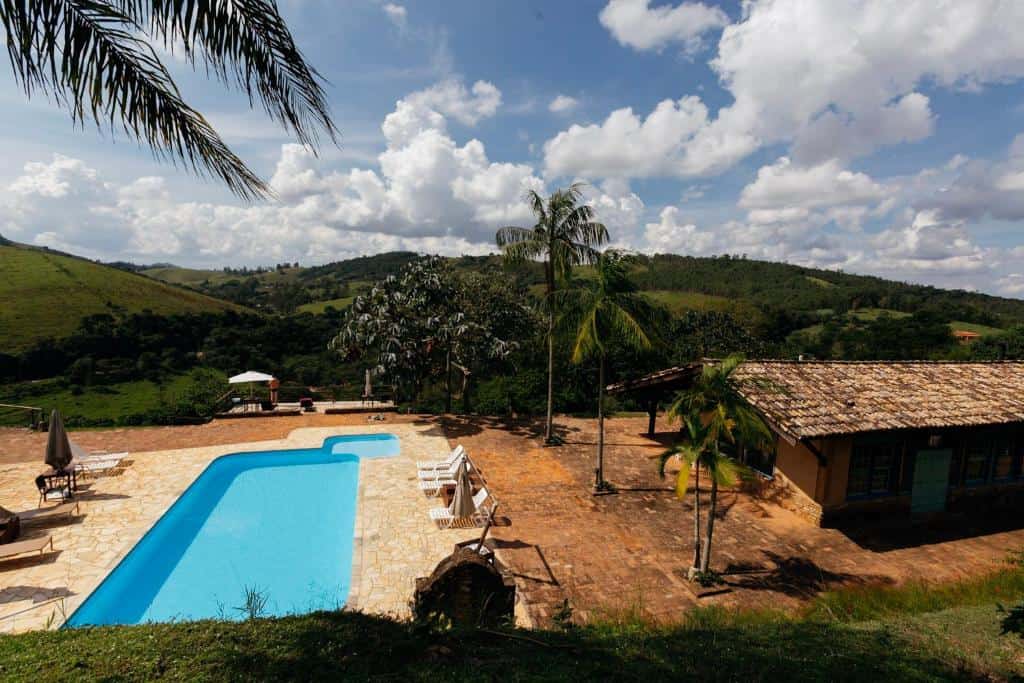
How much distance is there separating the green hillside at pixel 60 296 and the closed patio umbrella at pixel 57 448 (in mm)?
40712

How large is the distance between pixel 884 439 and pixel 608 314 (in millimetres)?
7704

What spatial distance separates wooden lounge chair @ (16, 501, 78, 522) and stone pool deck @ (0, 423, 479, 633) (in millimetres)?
271

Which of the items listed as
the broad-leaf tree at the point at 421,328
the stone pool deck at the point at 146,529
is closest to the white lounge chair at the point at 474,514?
the stone pool deck at the point at 146,529

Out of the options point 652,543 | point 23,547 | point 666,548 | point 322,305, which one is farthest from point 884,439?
point 322,305

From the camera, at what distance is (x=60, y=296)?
50938 millimetres

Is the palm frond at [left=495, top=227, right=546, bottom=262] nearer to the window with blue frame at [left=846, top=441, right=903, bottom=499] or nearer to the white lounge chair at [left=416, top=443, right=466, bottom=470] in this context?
the white lounge chair at [left=416, top=443, right=466, bottom=470]

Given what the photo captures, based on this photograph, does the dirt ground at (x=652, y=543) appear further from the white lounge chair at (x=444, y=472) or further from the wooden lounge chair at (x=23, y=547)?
the wooden lounge chair at (x=23, y=547)

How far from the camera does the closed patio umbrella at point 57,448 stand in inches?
452

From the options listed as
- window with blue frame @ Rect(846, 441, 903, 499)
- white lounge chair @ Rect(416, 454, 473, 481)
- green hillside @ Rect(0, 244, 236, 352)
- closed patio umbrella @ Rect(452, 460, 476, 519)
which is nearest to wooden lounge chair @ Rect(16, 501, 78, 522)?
white lounge chair @ Rect(416, 454, 473, 481)

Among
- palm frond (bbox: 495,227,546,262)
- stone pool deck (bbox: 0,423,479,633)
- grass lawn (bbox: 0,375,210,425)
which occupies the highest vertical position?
palm frond (bbox: 495,227,546,262)

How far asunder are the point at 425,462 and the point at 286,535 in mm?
4278

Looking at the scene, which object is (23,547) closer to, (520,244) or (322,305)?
(520,244)

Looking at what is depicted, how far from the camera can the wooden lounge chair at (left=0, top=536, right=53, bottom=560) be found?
8.73 m

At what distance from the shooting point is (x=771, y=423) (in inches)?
438
